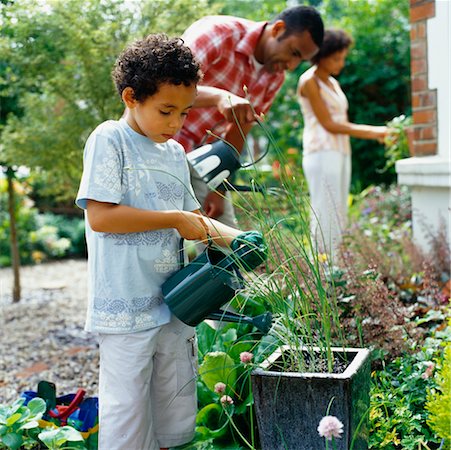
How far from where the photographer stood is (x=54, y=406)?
235 cm

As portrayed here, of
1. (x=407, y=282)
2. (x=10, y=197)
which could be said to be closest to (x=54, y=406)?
(x=407, y=282)

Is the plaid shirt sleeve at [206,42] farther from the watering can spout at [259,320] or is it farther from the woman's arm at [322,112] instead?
the woman's arm at [322,112]

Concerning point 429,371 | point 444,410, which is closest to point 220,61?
point 429,371

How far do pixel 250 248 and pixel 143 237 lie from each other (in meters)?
0.31

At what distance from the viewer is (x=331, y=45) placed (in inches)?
178

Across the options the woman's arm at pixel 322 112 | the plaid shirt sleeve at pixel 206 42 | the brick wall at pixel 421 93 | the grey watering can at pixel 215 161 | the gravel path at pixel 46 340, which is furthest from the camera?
the woman's arm at pixel 322 112

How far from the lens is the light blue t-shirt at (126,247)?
73.1 inches

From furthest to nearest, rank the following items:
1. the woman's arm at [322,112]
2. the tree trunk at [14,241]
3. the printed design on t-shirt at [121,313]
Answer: the tree trunk at [14,241]
the woman's arm at [322,112]
the printed design on t-shirt at [121,313]

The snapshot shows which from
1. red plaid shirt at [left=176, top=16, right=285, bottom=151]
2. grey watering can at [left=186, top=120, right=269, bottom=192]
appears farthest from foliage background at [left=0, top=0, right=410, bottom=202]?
grey watering can at [left=186, top=120, right=269, bottom=192]

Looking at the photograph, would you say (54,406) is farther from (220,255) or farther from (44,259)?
(44,259)

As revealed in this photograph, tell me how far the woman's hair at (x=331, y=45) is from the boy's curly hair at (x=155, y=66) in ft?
8.89

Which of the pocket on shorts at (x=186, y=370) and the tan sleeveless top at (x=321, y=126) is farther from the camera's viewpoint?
the tan sleeveless top at (x=321, y=126)

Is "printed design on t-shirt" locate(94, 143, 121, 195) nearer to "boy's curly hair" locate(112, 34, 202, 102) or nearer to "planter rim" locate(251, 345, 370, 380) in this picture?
"boy's curly hair" locate(112, 34, 202, 102)

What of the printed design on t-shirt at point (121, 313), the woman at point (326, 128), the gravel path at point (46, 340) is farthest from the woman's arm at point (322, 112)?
the printed design on t-shirt at point (121, 313)
